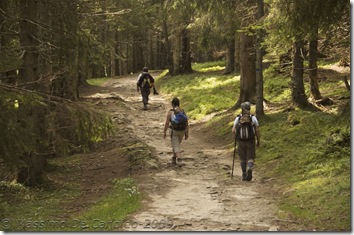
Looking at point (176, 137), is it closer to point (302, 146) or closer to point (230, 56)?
point (302, 146)

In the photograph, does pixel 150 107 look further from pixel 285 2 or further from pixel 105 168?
pixel 285 2

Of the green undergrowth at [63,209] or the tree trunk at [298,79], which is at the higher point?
the tree trunk at [298,79]

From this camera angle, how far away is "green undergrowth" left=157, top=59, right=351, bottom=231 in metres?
8.44

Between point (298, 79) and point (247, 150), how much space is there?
614cm

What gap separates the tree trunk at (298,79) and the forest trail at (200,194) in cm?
330

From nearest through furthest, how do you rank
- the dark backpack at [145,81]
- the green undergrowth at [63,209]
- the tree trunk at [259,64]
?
the green undergrowth at [63,209] < the tree trunk at [259,64] < the dark backpack at [145,81]

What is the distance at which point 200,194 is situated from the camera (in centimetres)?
1034

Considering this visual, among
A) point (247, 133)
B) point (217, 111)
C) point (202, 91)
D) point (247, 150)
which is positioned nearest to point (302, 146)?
point (247, 150)

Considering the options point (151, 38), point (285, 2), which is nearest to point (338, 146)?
point (285, 2)

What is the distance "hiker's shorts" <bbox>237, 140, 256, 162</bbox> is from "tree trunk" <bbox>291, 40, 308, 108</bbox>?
5.98 meters

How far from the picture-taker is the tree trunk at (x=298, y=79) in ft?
53.2

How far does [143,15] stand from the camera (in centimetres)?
3975

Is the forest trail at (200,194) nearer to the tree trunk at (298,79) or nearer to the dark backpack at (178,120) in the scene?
the dark backpack at (178,120)
